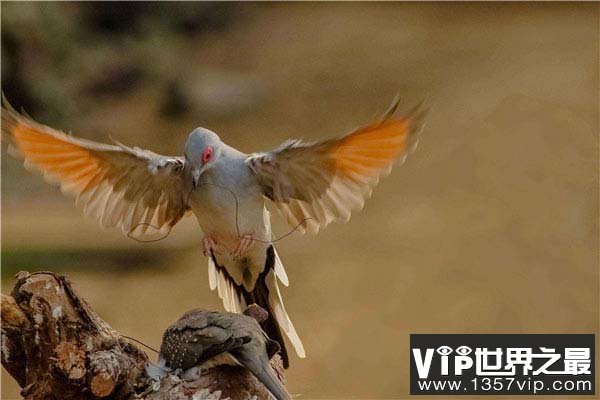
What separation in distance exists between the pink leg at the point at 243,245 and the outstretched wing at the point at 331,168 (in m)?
0.09

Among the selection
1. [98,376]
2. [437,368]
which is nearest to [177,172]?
[98,376]

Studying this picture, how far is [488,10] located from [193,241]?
1232 mm

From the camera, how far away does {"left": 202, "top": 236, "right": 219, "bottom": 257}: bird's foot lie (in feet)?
6.07

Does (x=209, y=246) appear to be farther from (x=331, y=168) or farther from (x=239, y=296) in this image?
(x=331, y=168)

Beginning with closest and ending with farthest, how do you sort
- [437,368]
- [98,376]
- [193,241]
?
[98,376], [437,368], [193,241]

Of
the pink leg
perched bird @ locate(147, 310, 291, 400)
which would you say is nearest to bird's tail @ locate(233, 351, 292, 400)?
perched bird @ locate(147, 310, 291, 400)

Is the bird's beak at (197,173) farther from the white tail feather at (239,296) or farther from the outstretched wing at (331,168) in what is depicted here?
the white tail feather at (239,296)

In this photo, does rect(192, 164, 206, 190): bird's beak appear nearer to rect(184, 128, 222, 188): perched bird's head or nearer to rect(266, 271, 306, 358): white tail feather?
rect(184, 128, 222, 188): perched bird's head

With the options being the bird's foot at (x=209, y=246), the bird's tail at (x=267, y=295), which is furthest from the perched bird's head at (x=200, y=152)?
the bird's tail at (x=267, y=295)

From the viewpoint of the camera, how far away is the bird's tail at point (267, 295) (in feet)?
6.31

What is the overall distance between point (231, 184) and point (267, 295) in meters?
0.31

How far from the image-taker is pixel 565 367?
2.25 m

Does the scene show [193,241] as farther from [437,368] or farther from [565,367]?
[565,367]

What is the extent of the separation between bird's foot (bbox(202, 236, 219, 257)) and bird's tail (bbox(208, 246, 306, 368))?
5 cm
